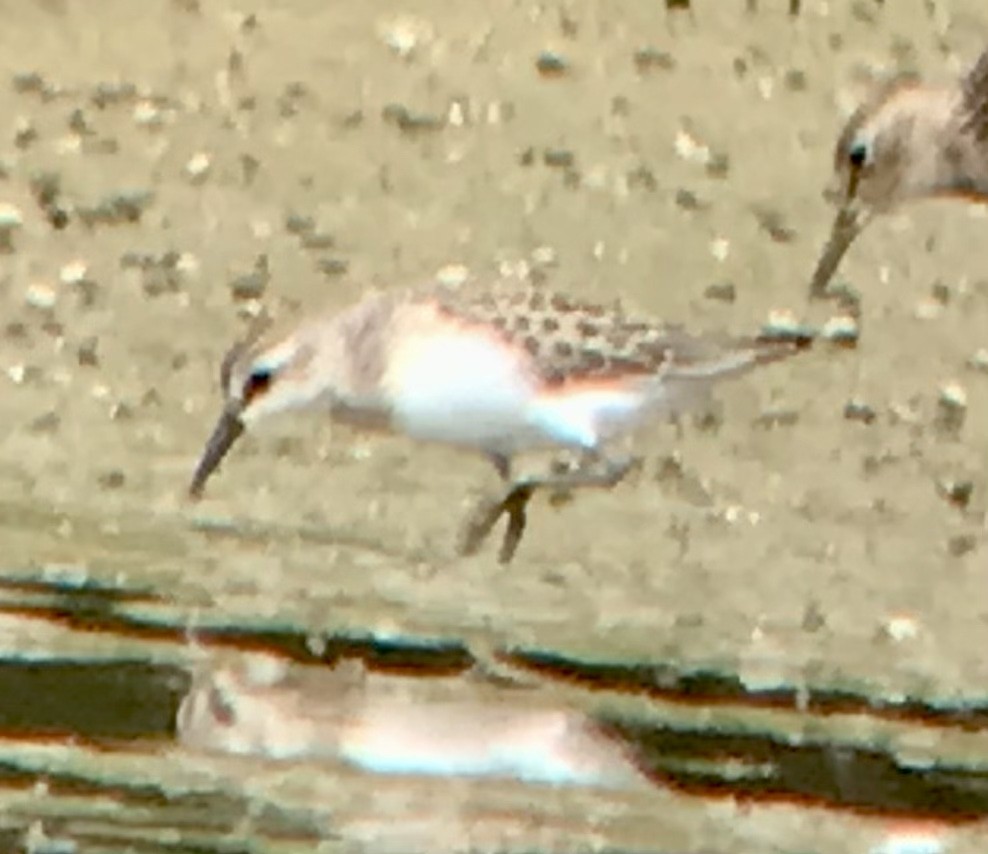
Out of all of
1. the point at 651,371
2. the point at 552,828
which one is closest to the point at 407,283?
the point at 651,371

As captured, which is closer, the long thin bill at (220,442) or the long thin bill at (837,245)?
the long thin bill at (220,442)

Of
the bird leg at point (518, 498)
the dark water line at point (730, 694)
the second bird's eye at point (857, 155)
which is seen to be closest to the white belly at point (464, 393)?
the bird leg at point (518, 498)

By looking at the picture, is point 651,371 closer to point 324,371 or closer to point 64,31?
point 324,371

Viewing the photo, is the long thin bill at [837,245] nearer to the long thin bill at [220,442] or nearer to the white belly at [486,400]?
the white belly at [486,400]

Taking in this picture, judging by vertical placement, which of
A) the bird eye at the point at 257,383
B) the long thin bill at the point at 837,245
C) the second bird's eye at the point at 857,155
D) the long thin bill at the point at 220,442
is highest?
the second bird's eye at the point at 857,155

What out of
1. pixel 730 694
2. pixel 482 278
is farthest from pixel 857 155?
pixel 730 694

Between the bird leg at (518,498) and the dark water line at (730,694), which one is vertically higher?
the bird leg at (518,498)

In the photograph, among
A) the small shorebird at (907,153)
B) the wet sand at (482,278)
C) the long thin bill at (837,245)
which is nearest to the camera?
the wet sand at (482,278)

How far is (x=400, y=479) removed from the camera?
30.2 ft

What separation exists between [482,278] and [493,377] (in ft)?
2.21

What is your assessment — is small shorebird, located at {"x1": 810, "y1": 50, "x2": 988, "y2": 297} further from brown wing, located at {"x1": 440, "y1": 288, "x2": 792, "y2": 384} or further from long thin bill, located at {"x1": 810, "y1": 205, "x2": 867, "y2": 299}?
brown wing, located at {"x1": 440, "y1": 288, "x2": 792, "y2": 384}

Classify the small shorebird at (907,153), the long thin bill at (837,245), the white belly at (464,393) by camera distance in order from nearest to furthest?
the white belly at (464,393) → the long thin bill at (837,245) → the small shorebird at (907,153)

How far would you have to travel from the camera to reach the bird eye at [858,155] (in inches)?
428

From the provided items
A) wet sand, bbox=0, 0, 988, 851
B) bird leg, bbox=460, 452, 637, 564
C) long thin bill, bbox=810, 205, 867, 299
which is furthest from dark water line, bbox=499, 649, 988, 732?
long thin bill, bbox=810, 205, 867, 299
